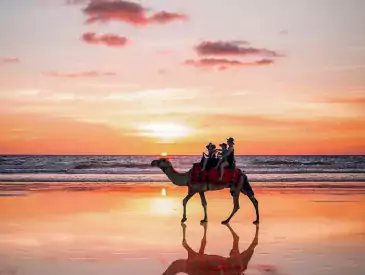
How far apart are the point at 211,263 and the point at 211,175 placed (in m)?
5.30

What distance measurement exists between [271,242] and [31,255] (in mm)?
4870

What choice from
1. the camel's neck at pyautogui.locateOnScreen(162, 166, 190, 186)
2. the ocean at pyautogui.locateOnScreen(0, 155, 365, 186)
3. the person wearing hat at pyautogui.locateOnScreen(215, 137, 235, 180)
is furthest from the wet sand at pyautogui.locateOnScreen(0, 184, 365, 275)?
the ocean at pyautogui.locateOnScreen(0, 155, 365, 186)

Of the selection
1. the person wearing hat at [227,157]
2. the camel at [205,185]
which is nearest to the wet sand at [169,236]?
the camel at [205,185]

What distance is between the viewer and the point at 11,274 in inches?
400

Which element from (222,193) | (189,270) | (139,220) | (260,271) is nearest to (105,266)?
(189,270)

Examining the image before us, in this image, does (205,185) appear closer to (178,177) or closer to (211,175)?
(211,175)

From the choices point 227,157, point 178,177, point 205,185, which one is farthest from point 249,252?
point 178,177

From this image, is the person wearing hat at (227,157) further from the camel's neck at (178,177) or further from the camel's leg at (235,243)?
the camel's leg at (235,243)

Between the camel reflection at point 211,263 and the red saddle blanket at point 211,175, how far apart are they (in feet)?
12.0

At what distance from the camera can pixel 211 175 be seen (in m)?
16.2

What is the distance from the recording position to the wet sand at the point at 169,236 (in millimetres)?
10820

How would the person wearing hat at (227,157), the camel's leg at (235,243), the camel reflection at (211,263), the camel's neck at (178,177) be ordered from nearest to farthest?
the camel reflection at (211,263)
the camel's leg at (235,243)
the person wearing hat at (227,157)
the camel's neck at (178,177)

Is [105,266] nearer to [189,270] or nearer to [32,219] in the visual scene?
[189,270]

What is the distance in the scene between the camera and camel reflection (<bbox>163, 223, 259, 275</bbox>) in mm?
10352
